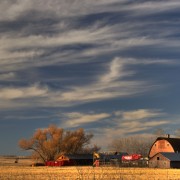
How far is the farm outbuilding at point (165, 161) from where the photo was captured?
279 ft

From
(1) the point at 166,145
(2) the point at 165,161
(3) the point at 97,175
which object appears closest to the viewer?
(3) the point at 97,175

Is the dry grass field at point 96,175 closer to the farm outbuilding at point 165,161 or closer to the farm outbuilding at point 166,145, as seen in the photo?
the farm outbuilding at point 165,161

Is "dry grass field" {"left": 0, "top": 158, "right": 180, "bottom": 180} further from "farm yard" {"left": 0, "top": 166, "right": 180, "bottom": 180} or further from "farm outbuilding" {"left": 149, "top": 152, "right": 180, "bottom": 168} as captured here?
"farm outbuilding" {"left": 149, "top": 152, "right": 180, "bottom": 168}

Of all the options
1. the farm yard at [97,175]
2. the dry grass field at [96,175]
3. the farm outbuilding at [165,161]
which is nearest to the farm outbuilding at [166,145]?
the farm outbuilding at [165,161]

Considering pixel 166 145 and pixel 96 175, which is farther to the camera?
pixel 166 145

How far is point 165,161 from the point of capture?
8612cm

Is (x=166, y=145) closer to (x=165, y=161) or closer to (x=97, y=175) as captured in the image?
(x=165, y=161)

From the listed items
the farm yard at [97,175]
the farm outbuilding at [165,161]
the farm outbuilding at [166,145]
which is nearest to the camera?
the farm yard at [97,175]

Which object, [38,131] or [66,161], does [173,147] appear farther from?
[38,131]

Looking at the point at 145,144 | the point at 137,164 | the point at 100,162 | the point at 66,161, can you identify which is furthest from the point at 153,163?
the point at 145,144

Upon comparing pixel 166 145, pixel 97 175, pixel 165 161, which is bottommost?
pixel 97 175

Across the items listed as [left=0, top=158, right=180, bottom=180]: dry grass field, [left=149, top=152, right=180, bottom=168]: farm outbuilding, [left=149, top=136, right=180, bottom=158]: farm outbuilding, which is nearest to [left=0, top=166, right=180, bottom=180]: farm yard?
[left=0, top=158, right=180, bottom=180]: dry grass field

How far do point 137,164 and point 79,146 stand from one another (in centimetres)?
4957

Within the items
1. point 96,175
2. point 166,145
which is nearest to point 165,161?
point 166,145
